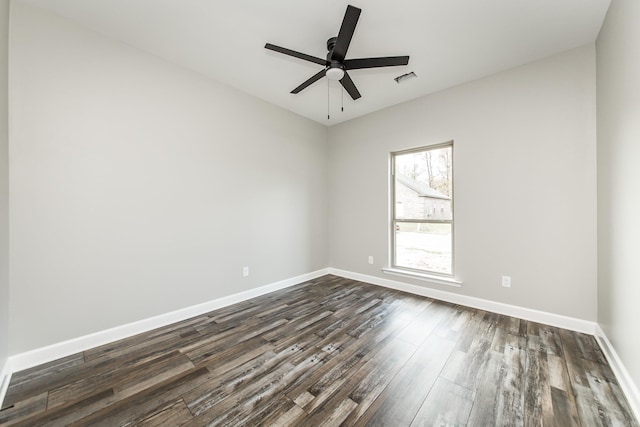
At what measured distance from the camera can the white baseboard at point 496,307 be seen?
2.46m

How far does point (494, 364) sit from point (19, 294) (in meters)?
3.75

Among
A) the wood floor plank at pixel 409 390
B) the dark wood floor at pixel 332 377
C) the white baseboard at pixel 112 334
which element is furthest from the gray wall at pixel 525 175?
the white baseboard at pixel 112 334

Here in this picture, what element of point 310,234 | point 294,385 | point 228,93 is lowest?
point 294,385

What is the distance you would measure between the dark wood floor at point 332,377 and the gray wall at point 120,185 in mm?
471

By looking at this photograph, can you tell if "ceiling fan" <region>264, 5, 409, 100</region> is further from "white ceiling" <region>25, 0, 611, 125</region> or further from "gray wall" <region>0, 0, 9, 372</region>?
"gray wall" <region>0, 0, 9, 372</region>

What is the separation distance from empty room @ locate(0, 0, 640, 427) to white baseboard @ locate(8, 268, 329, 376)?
0.02m

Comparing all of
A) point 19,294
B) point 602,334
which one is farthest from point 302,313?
point 602,334

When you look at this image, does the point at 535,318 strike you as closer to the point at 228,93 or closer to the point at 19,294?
the point at 228,93

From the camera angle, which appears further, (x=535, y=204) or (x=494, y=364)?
(x=535, y=204)

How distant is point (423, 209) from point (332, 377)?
8.75 ft

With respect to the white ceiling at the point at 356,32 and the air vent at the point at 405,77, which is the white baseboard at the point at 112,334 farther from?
the air vent at the point at 405,77

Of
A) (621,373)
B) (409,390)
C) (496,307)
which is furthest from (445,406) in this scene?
(496,307)

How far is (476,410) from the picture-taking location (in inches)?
59.0

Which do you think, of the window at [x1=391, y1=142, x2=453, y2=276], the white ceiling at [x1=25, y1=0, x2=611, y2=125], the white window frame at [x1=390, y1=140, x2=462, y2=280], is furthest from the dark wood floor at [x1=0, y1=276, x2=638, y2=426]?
the white ceiling at [x1=25, y1=0, x2=611, y2=125]
